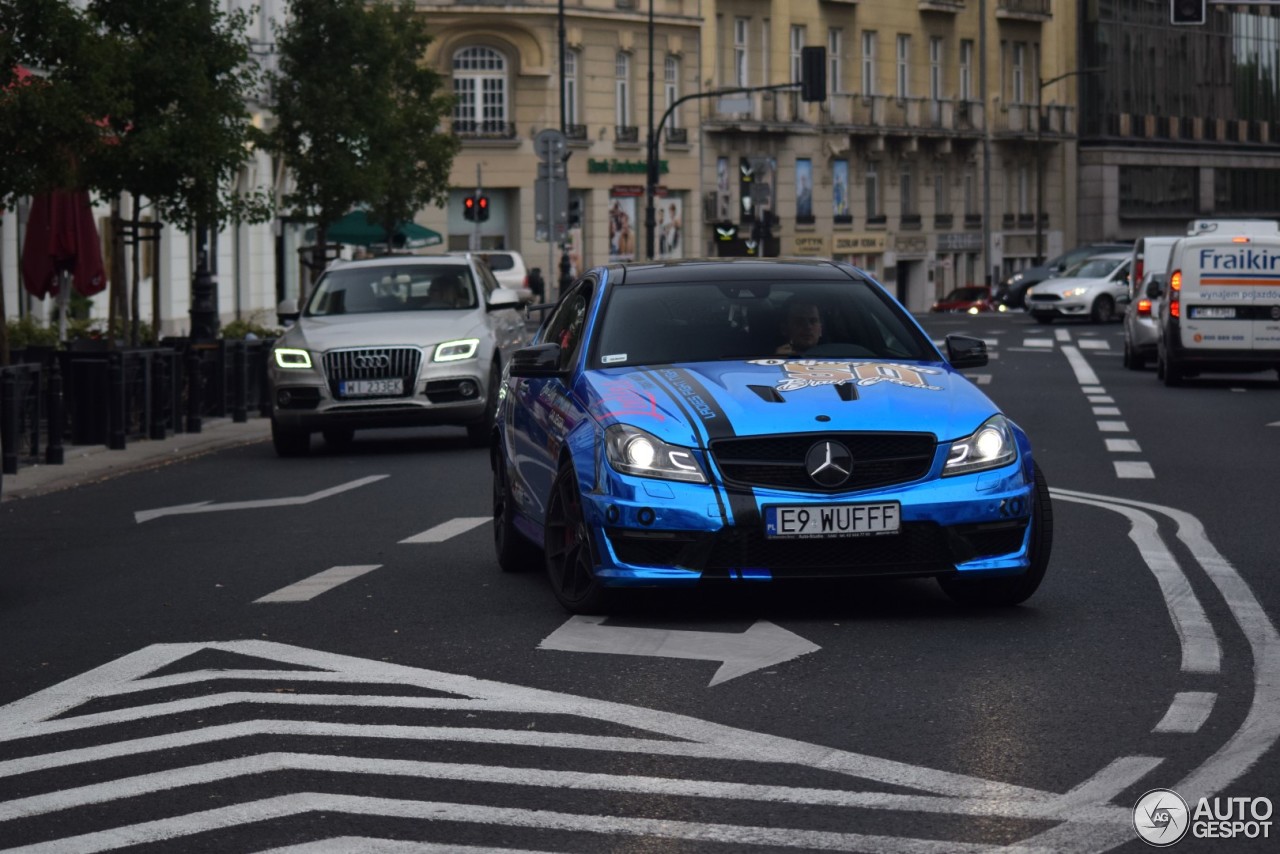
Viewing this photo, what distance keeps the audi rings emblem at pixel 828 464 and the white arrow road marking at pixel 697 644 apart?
22.4 inches

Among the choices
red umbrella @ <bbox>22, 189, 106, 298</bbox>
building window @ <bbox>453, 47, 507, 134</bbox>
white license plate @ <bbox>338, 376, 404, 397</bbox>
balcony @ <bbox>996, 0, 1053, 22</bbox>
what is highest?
balcony @ <bbox>996, 0, 1053, 22</bbox>

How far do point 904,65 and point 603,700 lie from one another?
273 ft

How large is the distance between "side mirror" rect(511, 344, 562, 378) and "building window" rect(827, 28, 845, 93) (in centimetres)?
7546

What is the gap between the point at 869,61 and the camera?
87.2 metres

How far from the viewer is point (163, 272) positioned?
45.1m

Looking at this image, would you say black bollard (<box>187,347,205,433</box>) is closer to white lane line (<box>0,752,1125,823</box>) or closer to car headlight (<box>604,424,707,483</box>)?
car headlight (<box>604,424,707,483</box>)

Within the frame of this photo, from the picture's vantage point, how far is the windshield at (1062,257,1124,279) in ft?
193

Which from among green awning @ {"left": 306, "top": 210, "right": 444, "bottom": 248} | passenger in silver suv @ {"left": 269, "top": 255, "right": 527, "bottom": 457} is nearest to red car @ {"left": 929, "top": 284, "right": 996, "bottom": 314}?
green awning @ {"left": 306, "top": 210, "right": 444, "bottom": 248}

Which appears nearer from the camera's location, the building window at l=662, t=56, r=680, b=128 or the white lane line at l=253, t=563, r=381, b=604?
the white lane line at l=253, t=563, r=381, b=604

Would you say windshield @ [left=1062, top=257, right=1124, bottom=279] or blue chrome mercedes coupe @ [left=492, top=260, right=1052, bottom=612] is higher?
windshield @ [left=1062, top=257, right=1124, bottom=279]

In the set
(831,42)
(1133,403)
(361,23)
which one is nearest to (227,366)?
(1133,403)

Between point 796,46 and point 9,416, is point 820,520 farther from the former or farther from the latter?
point 796,46

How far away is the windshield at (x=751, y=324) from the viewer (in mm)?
10414

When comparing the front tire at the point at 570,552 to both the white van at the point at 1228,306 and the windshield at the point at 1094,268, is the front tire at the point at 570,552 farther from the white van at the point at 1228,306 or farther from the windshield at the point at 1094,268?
the windshield at the point at 1094,268
